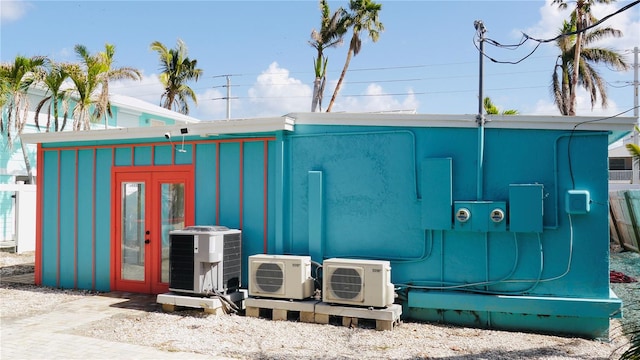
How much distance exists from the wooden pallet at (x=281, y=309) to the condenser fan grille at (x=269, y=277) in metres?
0.17

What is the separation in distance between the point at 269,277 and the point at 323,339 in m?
1.33

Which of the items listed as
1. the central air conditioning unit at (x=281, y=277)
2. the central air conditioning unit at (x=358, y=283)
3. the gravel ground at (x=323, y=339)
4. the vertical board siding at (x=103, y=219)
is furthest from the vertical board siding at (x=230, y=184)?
the vertical board siding at (x=103, y=219)

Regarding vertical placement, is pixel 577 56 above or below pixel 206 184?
above

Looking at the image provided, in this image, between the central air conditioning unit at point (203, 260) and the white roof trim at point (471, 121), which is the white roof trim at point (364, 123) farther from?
the central air conditioning unit at point (203, 260)

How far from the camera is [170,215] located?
28.0 feet

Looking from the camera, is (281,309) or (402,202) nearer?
(281,309)

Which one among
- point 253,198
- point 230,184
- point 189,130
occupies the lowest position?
point 253,198

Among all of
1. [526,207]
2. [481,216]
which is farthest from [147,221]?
[526,207]

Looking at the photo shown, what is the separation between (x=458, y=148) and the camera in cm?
689

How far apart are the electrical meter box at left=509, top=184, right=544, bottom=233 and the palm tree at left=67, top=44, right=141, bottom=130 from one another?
14.6 meters

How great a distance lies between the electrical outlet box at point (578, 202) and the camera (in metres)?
6.23

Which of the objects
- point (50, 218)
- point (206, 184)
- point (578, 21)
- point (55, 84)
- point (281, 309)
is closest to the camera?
point (281, 309)

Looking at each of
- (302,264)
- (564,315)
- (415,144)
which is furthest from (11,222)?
(564,315)

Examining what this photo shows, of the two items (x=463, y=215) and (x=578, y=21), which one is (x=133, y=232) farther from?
(x=578, y=21)
